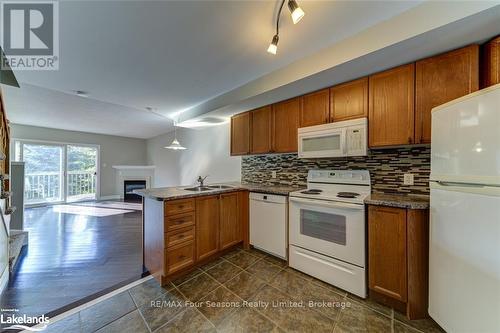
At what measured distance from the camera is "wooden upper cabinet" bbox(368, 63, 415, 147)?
166 centimetres

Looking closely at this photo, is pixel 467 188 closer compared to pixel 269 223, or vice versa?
pixel 467 188

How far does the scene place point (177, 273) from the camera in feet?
6.47

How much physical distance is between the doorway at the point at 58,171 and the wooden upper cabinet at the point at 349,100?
7301mm

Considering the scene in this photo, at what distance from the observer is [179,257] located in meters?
1.97

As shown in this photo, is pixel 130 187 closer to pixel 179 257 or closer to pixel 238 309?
pixel 179 257

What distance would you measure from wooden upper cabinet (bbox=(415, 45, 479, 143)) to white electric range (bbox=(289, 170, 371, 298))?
737 mm

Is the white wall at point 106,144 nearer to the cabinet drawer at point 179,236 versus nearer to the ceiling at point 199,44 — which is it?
the ceiling at point 199,44

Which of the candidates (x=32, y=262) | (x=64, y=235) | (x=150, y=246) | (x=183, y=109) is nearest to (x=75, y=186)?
(x=64, y=235)

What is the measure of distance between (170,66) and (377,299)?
9.87 feet

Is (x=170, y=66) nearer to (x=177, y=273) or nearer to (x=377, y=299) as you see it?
(x=177, y=273)

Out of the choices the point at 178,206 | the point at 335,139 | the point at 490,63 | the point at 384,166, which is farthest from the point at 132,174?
the point at 490,63

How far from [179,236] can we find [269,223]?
1.06m

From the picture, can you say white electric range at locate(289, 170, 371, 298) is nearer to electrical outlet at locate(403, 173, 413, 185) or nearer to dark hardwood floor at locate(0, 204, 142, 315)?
electrical outlet at locate(403, 173, 413, 185)

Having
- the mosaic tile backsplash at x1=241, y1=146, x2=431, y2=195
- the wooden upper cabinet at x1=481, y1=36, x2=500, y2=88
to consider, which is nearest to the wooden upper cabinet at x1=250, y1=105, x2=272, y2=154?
the mosaic tile backsplash at x1=241, y1=146, x2=431, y2=195
